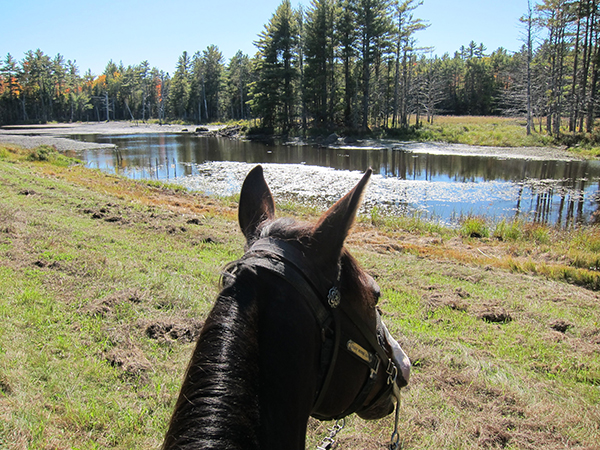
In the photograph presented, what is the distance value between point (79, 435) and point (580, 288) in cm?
860

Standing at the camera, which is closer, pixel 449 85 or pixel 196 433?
pixel 196 433

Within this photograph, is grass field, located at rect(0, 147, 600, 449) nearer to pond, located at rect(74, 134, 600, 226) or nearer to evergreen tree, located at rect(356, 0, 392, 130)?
pond, located at rect(74, 134, 600, 226)

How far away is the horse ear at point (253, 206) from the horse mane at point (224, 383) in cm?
48

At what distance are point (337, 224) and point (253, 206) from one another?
1.89 feet

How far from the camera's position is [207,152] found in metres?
33.9

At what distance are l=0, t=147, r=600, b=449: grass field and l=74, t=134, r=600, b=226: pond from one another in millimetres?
6147

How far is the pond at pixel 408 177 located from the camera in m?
14.9

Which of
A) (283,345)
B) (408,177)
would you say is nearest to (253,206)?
(283,345)

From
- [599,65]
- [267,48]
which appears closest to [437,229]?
[599,65]

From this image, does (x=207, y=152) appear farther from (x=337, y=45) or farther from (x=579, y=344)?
(x=579, y=344)

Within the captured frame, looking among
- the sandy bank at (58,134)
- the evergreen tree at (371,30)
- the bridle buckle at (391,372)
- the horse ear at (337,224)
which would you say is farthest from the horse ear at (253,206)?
the evergreen tree at (371,30)

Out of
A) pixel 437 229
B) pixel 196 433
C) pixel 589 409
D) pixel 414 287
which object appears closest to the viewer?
pixel 196 433

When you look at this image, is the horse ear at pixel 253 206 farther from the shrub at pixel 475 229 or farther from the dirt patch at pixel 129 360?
the shrub at pixel 475 229

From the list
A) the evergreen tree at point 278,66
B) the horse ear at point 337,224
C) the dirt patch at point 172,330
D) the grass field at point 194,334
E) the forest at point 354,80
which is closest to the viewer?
the horse ear at point 337,224
